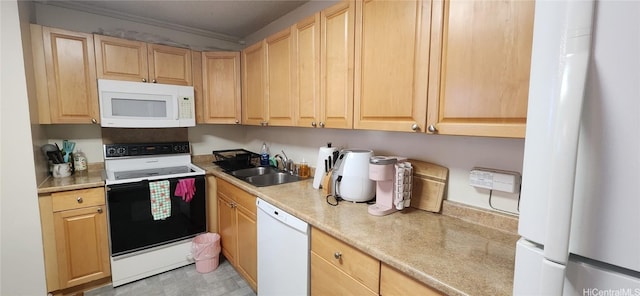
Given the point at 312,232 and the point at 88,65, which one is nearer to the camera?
the point at 312,232

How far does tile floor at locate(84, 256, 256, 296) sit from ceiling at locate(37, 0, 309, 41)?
2.32m

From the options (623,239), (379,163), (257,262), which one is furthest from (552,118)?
(257,262)

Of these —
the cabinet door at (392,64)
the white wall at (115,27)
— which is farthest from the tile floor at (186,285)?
the white wall at (115,27)

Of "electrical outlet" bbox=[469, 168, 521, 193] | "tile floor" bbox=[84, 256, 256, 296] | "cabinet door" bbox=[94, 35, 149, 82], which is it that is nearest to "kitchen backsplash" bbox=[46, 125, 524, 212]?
"electrical outlet" bbox=[469, 168, 521, 193]

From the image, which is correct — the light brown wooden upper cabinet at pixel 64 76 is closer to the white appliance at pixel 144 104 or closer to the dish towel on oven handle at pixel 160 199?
the white appliance at pixel 144 104

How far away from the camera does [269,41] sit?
2111mm

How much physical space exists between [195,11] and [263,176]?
5.31 feet

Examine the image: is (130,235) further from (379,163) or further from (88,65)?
(379,163)

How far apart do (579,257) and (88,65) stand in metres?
3.04

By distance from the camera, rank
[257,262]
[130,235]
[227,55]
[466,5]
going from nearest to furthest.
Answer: [466,5] < [257,262] < [130,235] < [227,55]

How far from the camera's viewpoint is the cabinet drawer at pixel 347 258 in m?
1.02

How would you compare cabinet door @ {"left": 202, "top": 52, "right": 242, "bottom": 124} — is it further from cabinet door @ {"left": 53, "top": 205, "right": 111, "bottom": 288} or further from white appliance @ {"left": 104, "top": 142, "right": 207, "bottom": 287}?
cabinet door @ {"left": 53, "top": 205, "right": 111, "bottom": 288}

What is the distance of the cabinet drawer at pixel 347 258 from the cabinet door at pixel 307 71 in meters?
0.77

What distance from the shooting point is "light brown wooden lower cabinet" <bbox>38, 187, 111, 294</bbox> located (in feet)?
6.20
